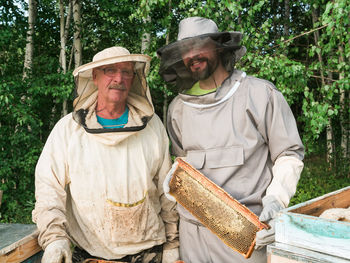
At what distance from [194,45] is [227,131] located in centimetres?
53

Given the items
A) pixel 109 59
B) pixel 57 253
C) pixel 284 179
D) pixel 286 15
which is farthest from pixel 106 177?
pixel 286 15

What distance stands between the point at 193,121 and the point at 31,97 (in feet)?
14.8

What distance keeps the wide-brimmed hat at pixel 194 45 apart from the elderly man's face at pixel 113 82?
0.80 ft

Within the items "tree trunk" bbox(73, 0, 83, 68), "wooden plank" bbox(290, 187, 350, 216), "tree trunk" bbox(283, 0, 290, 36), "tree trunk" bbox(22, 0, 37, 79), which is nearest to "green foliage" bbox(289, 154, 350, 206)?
"tree trunk" bbox(283, 0, 290, 36)

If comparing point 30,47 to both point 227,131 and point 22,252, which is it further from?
point 227,131

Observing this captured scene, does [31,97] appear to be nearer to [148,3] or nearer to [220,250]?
[148,3]

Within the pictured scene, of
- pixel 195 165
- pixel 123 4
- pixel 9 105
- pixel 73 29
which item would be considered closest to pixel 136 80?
pixel 195 165

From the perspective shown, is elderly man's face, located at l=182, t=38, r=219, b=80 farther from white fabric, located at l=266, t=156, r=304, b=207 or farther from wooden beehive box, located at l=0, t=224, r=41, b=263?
wooden beehive box, located at l=0, t=224, r=41, b=263

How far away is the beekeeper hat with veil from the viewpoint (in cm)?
195

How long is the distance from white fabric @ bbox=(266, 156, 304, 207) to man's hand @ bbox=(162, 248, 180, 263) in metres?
0.75

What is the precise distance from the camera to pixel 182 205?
6.24ft

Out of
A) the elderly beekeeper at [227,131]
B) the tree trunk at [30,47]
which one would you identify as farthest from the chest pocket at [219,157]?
the tree trunk at [30,47]

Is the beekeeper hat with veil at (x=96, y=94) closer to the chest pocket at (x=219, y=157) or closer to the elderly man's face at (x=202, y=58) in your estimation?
the elderly man's face at (x=202, y=58)

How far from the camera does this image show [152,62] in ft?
16.7
